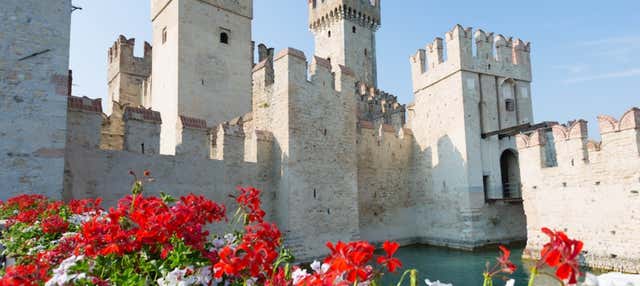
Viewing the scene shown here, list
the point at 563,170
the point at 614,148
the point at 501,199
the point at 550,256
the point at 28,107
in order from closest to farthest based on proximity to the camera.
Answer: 1. the point at 550,256
2. the point at 28,107
3. the point at 614,148
4. the point at 563,170
5. the point at 501,199

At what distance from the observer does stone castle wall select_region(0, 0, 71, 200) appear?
848cm

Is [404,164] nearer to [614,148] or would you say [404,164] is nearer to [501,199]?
[501,199]

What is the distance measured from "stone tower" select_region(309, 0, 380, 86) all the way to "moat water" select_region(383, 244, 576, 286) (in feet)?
62.9

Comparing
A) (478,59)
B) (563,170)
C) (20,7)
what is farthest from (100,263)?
(478,59)

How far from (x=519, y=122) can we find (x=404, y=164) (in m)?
5.43

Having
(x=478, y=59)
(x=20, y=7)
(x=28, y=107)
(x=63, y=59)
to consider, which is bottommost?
(x=28, y=107)

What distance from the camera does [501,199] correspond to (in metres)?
16.2

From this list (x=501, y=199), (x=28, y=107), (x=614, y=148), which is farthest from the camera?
(x=501, y=199)

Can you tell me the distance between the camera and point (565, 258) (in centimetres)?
142

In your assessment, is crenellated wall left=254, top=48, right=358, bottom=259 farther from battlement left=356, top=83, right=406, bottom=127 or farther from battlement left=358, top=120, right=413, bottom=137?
battlement left=356, top=83, right=406, bottom=127

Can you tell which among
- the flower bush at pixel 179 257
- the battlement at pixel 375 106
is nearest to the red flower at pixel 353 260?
the flower bush at pixel 179 257

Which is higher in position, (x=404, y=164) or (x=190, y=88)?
(x=190, y=88)

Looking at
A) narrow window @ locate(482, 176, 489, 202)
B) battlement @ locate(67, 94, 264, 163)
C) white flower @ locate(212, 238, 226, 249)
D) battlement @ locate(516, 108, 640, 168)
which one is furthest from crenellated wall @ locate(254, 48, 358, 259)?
white flower @ locate(212, 238, 226, 249)

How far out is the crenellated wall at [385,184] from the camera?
55.4 ft
